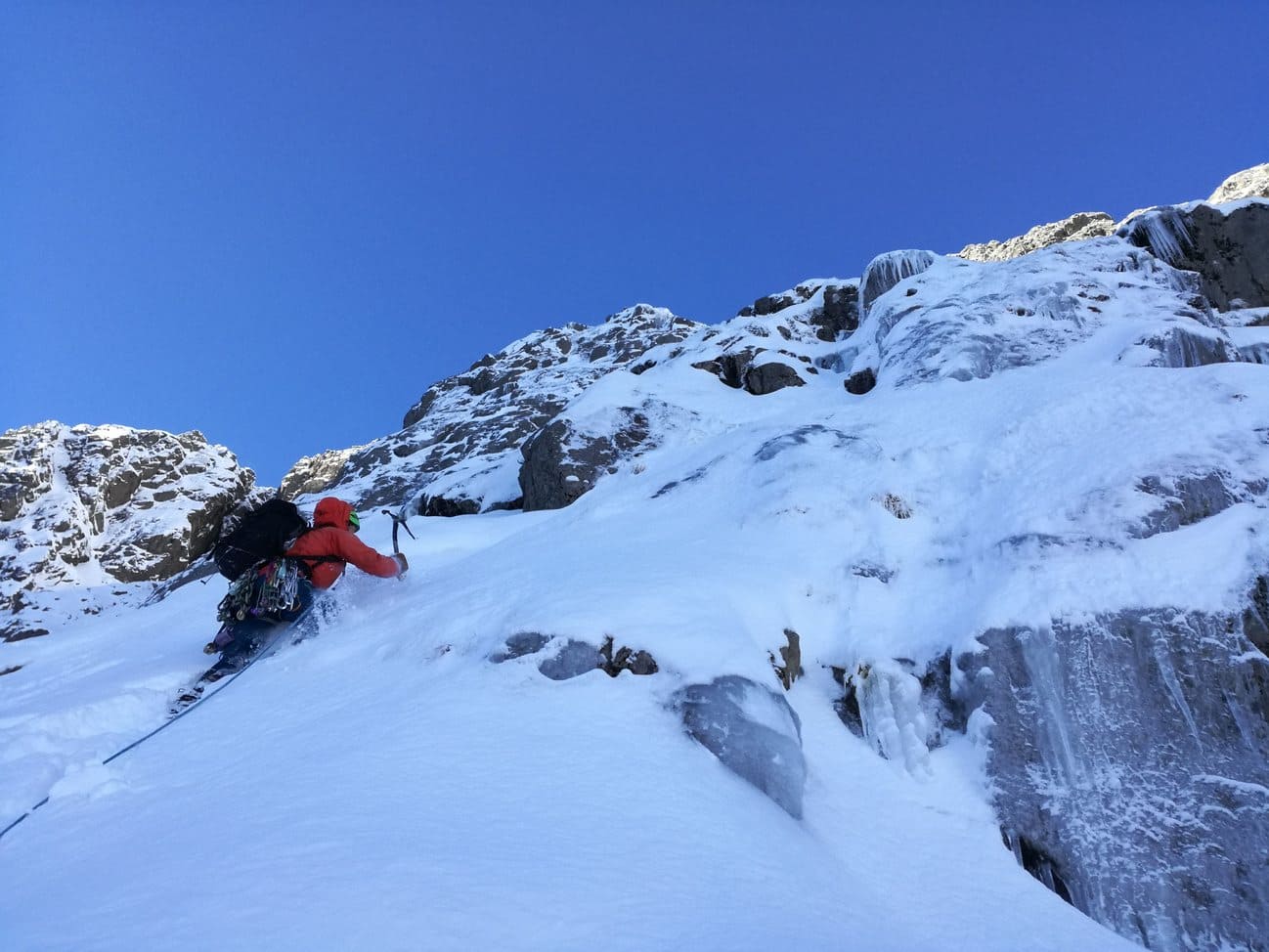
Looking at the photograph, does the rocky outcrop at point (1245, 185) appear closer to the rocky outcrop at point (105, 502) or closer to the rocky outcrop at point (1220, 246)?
the rocky outcrop at point (1220, 246)

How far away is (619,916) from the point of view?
269 cm

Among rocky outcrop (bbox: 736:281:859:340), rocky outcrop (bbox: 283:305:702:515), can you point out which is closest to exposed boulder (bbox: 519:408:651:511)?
rocky outcrop (bbox: 283:305:702:515)

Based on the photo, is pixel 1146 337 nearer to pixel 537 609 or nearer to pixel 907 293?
pixel 907 293

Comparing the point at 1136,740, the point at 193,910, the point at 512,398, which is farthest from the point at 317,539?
the point at 512,398

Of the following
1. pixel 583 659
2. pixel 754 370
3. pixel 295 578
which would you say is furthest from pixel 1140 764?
pixel 754 370

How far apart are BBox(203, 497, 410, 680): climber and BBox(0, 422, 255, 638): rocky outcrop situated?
227 feet

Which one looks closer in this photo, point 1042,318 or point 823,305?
point 1042,318

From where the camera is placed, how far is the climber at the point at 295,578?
7.44 meters

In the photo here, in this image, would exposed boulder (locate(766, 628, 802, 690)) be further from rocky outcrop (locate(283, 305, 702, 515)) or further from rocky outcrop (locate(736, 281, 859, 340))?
rocky outcrop (locate(736, 281, 859, 340))

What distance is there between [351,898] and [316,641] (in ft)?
18.0

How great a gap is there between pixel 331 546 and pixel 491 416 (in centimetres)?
3197

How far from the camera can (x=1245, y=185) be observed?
44562 mm

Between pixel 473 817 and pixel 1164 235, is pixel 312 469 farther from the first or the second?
pixel 473 817

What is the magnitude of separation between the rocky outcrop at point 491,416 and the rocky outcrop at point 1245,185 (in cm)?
3425
